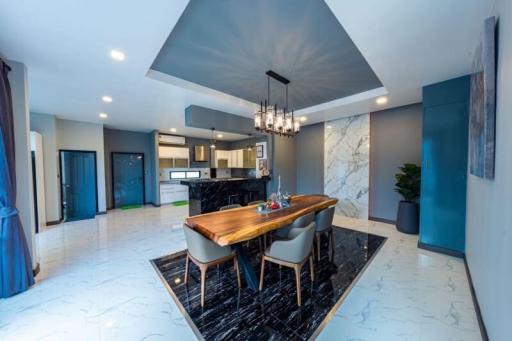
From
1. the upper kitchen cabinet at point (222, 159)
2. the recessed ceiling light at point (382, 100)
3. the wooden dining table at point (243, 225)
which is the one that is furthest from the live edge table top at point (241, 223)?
the upper kitchen cabinet at point (222, 159)

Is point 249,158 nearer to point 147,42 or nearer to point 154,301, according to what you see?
point 147,42

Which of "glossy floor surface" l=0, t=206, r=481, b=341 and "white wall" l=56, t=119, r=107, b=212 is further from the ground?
"white wall" l=56, t=119, r=107, b=212

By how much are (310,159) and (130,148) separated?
6.23 m

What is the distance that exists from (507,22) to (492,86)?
0.42 metres

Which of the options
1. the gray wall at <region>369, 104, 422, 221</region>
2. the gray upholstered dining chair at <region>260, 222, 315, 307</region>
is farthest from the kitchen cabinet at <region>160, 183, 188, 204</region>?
the gray wall at <region>369, 104, 422, 221</region>

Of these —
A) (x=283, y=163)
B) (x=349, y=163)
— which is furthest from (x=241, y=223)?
(x=349, y=163)

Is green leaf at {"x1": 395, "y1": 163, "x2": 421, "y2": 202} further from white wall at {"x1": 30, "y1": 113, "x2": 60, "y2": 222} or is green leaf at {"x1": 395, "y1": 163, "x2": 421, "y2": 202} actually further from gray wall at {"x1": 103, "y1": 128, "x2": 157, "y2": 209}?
white wall at {"x1": 30, "y1": 113, "x2": 60, "y2": 222}

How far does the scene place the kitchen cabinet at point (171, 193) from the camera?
711 centimetres

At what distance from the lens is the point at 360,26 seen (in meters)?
1.82

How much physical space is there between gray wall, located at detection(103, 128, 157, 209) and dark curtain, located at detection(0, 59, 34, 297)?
4.76 meters

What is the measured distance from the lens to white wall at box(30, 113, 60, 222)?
4.66 m

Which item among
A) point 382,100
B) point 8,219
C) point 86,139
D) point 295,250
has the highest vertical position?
point 382,100

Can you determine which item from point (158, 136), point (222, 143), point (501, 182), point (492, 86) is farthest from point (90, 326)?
point (222, 143)

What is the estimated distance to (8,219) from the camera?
210 centimetres
